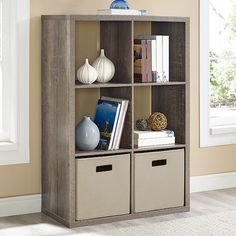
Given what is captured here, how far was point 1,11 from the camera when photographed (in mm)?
4363

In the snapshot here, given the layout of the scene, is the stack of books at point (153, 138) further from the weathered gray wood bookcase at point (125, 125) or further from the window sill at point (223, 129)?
the window sill at point (223, 129)

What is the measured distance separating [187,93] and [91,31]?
2.39ft

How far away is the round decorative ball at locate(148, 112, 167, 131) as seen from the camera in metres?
4.54

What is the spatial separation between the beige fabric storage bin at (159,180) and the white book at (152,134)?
106 millimetres

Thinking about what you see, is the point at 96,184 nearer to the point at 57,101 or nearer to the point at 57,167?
the point at 57,167

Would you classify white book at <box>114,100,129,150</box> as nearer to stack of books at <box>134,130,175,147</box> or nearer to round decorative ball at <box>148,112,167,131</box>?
stack of books at <box>134,130,175,147</box>

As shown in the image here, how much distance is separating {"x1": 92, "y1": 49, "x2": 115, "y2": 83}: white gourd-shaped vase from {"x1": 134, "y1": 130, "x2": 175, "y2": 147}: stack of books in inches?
15.7

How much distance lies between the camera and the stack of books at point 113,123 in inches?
170

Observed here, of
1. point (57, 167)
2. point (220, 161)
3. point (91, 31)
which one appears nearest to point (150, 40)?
point (91, 31)

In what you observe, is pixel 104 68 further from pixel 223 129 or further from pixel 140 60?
pixel 223 129

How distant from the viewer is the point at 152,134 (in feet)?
→ 14.7

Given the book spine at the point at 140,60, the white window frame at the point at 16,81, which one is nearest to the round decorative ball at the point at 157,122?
the book spine at the point at 140,60

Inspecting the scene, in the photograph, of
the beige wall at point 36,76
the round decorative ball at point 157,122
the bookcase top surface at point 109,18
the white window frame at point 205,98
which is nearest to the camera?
the bookcase top surface at point 109,18

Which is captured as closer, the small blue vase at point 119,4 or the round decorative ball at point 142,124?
the small blue vase at point 119,4
